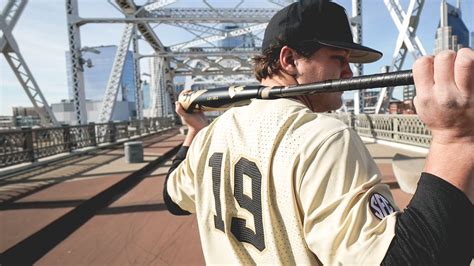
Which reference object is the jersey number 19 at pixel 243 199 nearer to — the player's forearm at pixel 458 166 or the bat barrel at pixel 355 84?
the bat barrel at pixel 355 84

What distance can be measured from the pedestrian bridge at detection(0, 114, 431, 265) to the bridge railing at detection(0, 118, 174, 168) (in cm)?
3

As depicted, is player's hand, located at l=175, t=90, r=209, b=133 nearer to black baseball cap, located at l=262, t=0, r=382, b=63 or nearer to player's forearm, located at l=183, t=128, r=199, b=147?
player's forearm, located at l=183, t=128, r=199, b=147

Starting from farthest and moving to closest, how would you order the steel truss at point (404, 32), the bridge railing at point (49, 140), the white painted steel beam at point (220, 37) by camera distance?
the white painted steel beam at point (220, 37)
the steel truss at point (404, 32)
the bridge railing at point (49, 140)

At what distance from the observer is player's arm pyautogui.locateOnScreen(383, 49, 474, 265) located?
0.64m

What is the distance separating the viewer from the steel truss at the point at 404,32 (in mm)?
10188

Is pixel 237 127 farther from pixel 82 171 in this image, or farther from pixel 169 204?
pixel 82 171

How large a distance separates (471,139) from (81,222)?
187 inches

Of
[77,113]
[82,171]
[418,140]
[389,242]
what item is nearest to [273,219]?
[389,242]

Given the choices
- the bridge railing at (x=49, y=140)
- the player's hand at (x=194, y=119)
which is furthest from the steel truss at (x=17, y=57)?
the player's hand at (x=194, y=119)

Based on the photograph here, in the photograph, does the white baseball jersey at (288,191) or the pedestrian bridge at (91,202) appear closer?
the white baseball jersey at (288,191)

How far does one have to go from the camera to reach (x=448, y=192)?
0.65 meters

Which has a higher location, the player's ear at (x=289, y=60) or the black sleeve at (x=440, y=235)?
the player's ear at (x=289, y=60)

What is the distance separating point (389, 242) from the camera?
657 millimetres

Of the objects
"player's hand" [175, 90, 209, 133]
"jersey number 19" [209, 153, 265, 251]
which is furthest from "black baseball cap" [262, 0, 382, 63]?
"player's hand" [175, 90, 209, 133]
